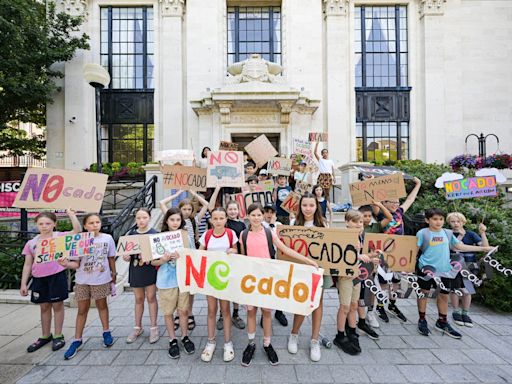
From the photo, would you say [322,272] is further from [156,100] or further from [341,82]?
[156,100]

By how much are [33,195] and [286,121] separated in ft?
34.2

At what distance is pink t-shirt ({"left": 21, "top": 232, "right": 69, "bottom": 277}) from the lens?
3.42 metres

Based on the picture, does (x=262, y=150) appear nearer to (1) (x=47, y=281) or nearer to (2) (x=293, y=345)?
(2) (x=293, y=345)

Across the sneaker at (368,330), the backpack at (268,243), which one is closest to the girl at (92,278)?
the backpack at (268,243)

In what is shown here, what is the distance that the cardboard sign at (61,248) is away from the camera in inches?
130

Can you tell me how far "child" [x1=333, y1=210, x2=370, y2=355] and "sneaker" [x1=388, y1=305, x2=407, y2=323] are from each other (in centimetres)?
126

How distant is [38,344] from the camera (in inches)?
141

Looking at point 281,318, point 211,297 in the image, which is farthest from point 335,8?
point 211,297

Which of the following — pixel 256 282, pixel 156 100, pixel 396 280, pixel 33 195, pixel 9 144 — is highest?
pixel 156 100

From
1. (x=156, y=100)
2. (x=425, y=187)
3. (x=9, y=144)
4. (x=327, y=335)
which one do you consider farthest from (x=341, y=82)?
(x=9, y=144)

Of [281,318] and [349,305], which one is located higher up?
[349,305]

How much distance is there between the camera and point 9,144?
45.2ft

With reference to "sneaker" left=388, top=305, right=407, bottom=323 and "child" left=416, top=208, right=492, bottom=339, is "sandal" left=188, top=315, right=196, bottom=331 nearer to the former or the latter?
"sneaker" left=388, top=305, right=407, bottom=323

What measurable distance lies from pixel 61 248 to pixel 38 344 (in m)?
1.50
